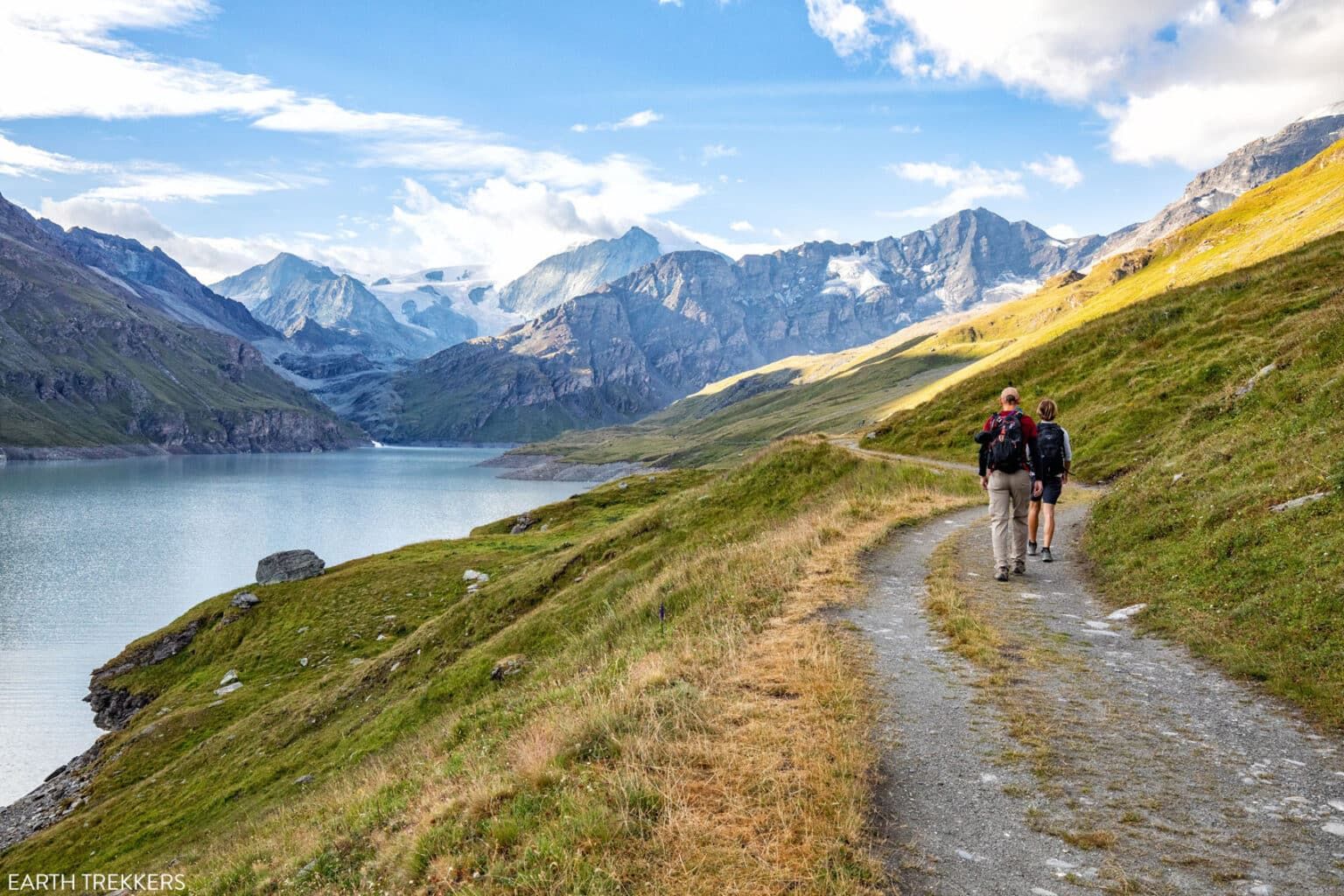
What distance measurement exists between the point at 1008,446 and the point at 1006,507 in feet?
4.90

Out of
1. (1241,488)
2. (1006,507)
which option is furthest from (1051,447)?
(1241,488)

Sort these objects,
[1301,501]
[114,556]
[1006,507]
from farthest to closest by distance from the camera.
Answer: [114,556], [1006,507], [1301,501]

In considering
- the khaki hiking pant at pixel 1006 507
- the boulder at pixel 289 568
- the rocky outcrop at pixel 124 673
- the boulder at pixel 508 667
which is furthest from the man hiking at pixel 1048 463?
the boulder at pixel 289 568

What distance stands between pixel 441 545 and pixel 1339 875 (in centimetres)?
6606

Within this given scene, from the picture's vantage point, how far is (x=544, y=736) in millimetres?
10328

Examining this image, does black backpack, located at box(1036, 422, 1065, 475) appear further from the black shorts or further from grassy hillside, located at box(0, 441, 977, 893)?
grassy hillside, located at box(0, 441, 977, 893)

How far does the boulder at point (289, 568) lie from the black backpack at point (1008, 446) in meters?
58.6

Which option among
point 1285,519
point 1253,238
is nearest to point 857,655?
point 1285,519

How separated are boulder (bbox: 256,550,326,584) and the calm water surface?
48.3 ft

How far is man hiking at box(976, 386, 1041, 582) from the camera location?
17719 millimetres

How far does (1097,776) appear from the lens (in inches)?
313

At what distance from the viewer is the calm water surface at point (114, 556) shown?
52156 mm

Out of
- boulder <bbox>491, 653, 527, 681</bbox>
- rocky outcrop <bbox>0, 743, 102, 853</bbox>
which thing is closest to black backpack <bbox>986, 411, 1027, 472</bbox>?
boulder <bbox>491, 653, 527, 681</bbox>

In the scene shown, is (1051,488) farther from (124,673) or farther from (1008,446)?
(124,673)
